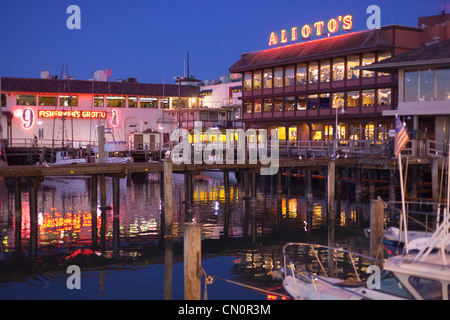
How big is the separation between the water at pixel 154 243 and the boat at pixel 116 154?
3627 millimetres

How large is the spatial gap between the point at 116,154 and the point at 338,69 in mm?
23315

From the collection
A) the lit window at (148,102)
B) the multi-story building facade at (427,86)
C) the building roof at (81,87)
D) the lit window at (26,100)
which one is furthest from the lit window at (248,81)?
the lit window at (26,100)

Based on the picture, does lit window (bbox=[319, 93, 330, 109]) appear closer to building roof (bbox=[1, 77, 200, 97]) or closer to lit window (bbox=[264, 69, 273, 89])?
lit window (bbox=[264, 69, 273, 89])

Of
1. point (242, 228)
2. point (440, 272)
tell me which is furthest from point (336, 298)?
point (242, 228)

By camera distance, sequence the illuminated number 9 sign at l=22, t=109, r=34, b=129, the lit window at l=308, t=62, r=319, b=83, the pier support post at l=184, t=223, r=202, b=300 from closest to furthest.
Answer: the pier support post at l=184, t=223, r=202, b=300 < the lit window at l=308, t=62, r=319, b=83 < the illuminated number 9 sign at l=22, t=109, r=34, b=129

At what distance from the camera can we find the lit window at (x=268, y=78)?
202ft

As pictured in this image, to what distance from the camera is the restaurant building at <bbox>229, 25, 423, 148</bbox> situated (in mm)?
49812

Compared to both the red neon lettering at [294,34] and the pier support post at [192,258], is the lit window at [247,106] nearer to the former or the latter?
the red neon lettering at [294,34]

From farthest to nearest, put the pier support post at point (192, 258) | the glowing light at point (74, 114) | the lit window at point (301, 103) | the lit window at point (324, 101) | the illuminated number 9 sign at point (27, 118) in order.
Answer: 1. the glowing light at point (74, 114)
2. the illuminated number 9 sign at point (27, 118)
3. the lit window at point (301, 103)
4. the lit window at point (324, 101)
5. the pier support post at point (192, 258)

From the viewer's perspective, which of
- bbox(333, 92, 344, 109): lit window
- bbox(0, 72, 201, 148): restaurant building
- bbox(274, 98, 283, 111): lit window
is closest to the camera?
bbox(333, 92, 344, 109): lit window

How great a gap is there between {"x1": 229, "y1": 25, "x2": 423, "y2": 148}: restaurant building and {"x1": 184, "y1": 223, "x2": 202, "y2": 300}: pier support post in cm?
3319

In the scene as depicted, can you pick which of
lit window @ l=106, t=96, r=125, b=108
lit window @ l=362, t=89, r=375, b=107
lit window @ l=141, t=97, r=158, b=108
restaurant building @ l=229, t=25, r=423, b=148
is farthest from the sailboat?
lit window @ l=141, t=97, r=158, b=108

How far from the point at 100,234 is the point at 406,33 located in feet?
116

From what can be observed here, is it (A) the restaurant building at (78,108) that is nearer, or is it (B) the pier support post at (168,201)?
(B) the pier support post at (168,201)
